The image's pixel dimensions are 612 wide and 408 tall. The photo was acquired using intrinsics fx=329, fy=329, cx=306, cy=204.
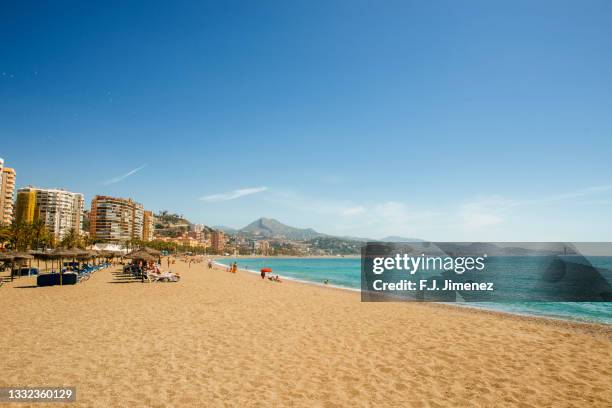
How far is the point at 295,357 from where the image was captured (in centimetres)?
809

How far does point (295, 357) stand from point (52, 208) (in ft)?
569

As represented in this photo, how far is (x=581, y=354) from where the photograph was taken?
30.3 feet

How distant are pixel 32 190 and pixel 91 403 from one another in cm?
16828

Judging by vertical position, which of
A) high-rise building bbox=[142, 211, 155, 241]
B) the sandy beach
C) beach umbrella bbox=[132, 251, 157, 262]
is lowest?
the sandy beach

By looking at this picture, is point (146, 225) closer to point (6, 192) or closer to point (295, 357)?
point (6, 192)

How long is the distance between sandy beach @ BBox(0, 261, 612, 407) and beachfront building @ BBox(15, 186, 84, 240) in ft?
454

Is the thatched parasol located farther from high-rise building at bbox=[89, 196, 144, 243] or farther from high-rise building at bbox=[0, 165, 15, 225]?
high-rise building at bbox=[89, 196, 144, 243]

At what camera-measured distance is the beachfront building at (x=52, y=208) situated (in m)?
130

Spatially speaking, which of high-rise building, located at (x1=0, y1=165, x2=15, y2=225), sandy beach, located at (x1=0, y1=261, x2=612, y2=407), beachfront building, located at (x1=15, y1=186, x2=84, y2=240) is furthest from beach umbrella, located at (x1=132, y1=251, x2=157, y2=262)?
beachfront building, located at (x1=15, y1=186, x2=84, y2=240)

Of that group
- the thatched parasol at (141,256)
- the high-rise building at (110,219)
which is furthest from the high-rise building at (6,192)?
the thatched parasol at (141,256)

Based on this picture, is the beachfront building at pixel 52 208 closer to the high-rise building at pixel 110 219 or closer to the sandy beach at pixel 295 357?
the high-rise building at pixel 110 219

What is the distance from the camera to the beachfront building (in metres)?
130

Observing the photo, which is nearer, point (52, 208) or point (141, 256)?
point (141, 256)

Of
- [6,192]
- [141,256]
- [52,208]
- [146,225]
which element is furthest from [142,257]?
[146,225]
